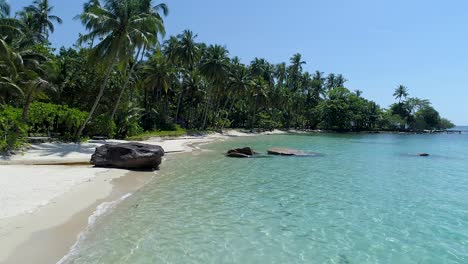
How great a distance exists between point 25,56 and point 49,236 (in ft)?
110

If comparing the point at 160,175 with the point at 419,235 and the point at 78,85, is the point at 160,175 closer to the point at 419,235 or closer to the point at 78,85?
the point at 419,235

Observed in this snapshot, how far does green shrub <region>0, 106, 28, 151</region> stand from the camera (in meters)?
21.1

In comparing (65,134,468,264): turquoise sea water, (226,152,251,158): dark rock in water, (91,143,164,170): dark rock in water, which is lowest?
(65,134,468,264): turquoise sea water

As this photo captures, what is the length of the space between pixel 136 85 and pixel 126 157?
38.7 metres

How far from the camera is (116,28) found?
104 ft

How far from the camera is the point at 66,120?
103 feet

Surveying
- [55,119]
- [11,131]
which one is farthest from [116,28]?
[11,131]

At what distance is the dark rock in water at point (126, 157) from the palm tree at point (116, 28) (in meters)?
11.7

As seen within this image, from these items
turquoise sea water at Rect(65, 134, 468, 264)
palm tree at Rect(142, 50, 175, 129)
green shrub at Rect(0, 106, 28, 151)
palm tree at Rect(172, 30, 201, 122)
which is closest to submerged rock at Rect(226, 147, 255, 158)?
turquoise sea water at Rect(65, 134, 468, 264)

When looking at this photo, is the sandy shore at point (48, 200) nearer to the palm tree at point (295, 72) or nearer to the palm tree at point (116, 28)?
the palm tree at point (116, 28)

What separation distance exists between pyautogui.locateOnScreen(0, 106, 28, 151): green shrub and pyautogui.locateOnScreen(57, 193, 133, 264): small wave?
11.4m

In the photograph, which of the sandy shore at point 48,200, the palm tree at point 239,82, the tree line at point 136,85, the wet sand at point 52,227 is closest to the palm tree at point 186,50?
the tree line at point 136,85

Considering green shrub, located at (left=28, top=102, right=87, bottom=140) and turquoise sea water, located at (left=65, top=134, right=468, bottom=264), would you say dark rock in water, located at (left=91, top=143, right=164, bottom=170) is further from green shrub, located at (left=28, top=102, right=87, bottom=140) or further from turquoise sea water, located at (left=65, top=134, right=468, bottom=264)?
green shrub, located at (left=28, top=102, right=87, bottom=140)

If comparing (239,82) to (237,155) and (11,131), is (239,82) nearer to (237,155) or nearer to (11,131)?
(237,155)
